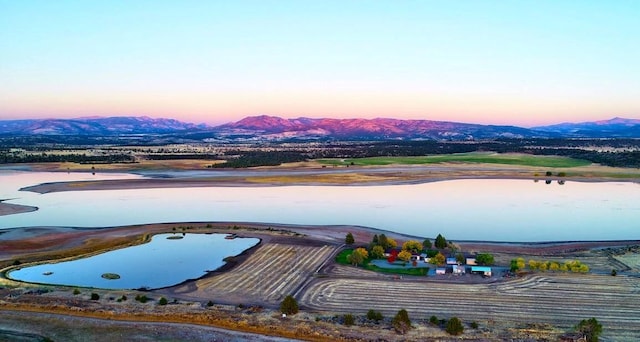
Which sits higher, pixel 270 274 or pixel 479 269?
pixel 479 269

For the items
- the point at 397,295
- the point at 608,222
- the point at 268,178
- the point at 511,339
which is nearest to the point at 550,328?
the point at 511,339

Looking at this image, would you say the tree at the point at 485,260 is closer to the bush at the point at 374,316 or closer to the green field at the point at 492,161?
the bush at the point at 374,316

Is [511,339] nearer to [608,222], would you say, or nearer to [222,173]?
[608,222]

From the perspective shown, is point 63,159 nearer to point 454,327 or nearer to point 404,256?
point 404,256

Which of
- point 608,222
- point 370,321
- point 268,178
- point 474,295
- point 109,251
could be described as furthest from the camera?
point 268,178

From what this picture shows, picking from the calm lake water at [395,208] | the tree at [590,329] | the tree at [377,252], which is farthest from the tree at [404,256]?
the tree at [590,329]

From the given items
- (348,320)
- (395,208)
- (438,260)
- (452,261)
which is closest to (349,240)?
(438,260)

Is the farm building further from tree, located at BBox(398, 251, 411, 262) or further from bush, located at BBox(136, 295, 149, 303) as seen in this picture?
bush, located at BBox(136, 295, 149, 303)
